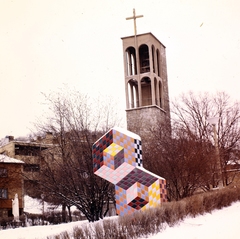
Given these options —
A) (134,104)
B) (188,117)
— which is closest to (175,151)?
(188,117)

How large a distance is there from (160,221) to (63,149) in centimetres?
1128

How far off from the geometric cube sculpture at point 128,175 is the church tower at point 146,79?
2081cm

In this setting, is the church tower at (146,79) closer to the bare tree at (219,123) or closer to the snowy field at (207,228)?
the bare tree at (219,123)

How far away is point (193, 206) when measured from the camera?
35.4 feet

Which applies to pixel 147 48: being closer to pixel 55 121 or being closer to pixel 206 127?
pixel 206 127

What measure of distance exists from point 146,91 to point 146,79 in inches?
36.3

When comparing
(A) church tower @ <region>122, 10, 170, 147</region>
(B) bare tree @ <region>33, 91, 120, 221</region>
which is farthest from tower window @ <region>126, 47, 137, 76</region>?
(B) bare tree @ <region>33, 91, 120, 221</region>

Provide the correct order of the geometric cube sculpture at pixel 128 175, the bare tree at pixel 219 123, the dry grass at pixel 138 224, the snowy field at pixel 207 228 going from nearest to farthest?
the snowy field at pixel 207 228 < the dry grass at pixel 138 224 < the geometric cube sculpture at pixel 128 175 < the bare tree at pixel 219 123

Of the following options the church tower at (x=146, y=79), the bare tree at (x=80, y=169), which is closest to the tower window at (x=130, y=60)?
the church tower at (x=146, y=79)

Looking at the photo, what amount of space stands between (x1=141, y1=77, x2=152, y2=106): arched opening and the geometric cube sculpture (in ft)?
81.9

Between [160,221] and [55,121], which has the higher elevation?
[55,121]

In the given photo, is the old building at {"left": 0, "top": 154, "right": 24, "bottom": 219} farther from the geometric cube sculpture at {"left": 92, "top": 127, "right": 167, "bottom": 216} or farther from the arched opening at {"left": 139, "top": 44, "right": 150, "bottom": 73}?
the geometric cube sculpture at {"left": 92, "top": 127, "right": 167, "bottom": 216}

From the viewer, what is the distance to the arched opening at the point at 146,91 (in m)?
37.0

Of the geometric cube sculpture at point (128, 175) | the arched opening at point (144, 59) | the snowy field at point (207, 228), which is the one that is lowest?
the snowy field at point (207, 228)
